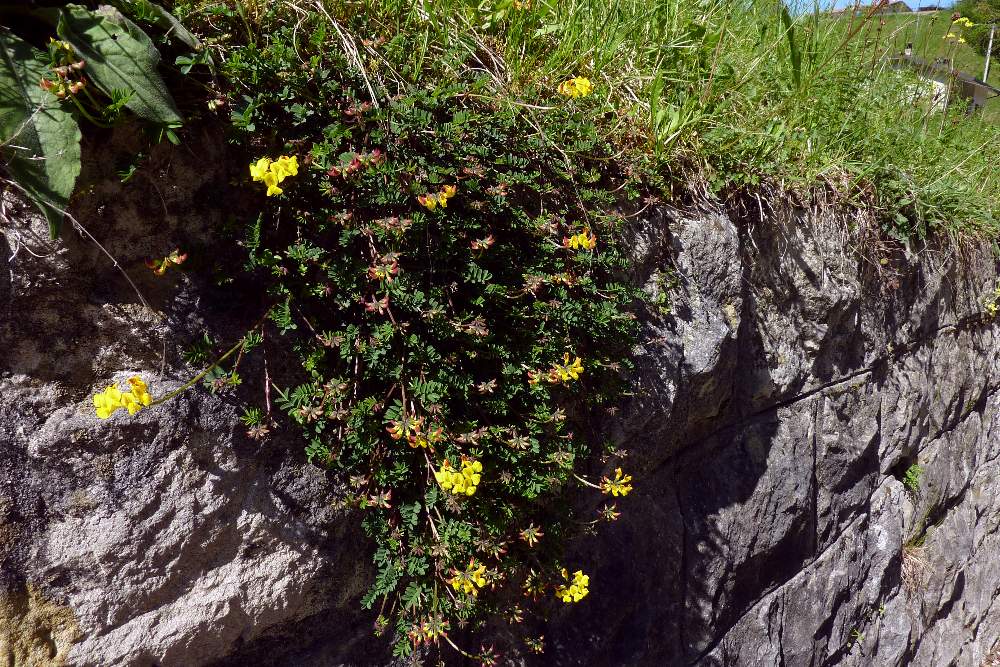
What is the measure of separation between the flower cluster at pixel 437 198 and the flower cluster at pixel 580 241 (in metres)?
0.39

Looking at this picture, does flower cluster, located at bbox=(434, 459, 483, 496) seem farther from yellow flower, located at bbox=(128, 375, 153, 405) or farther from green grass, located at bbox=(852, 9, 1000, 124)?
green grass, located at bbox=(852, 9, 1000, 124)

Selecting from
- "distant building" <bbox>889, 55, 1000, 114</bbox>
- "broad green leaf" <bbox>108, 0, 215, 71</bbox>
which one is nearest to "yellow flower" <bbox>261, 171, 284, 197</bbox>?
"broad green leaf" <bbox>108, 0, 215, 71</bbox>

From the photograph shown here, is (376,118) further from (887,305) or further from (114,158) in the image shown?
(887,305)

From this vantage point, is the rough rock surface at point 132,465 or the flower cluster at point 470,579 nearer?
the rough rock surface at point 132,465

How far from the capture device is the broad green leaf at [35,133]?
1.21 m

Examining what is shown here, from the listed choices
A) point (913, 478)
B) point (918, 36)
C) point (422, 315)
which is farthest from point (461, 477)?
point (918, 36)

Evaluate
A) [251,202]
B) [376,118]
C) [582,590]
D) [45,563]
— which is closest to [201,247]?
[251,202]

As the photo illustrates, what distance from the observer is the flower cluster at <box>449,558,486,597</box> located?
1.55 metres

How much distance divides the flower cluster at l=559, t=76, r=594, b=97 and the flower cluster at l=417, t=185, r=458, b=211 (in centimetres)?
72

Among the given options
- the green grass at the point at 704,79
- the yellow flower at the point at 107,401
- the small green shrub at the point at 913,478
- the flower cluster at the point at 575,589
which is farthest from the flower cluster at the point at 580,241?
the small green shrub at the point at 913,478

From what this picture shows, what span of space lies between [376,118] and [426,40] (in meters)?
0.38

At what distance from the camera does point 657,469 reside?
2.41 meters

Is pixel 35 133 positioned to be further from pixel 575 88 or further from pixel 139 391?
pixel 575 88

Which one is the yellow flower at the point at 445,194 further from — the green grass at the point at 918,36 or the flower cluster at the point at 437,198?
the green grass at the point at 918,36
